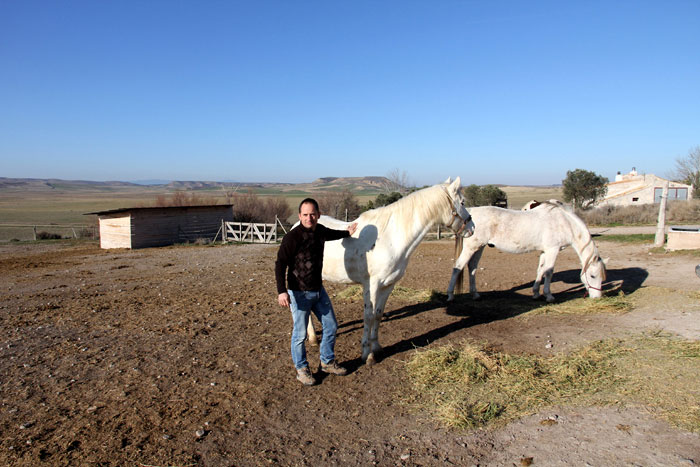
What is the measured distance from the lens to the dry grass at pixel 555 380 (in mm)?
3697

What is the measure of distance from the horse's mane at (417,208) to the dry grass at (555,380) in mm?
1673

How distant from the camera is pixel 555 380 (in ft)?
14.1

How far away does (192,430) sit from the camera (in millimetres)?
3486

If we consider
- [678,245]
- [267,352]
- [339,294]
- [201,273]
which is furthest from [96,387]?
[678,245]

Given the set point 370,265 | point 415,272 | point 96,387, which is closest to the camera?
point 96,387

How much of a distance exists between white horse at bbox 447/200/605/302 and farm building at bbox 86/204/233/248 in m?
17.9

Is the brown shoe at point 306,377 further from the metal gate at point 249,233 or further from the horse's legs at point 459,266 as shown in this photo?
the metal gate at point 249,233

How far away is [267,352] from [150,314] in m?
2.97

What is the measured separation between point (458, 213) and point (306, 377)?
270 centimetres

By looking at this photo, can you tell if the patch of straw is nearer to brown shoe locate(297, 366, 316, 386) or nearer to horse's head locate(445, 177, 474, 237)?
horse's head locate(445, 177, 474, 237)

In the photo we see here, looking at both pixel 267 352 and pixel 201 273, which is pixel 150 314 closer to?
pixel 267 352

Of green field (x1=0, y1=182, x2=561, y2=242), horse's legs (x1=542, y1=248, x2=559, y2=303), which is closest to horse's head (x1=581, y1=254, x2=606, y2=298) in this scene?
horse's legs (x1=542, y1=248, x2=559, y2=303)

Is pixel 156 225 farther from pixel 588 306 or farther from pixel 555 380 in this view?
pixel 555 380

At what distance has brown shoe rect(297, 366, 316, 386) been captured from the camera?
434 cm
